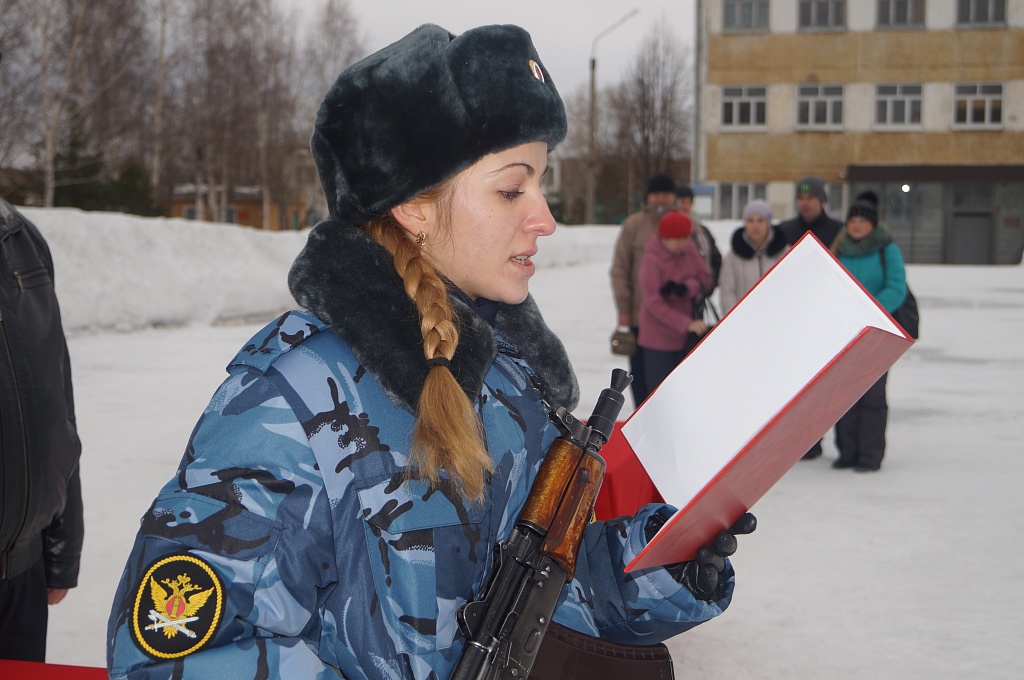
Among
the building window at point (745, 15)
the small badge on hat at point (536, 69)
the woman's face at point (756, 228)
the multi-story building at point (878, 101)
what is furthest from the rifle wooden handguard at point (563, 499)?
the building window at point (745, 15)

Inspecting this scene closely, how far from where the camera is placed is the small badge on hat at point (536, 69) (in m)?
1.43

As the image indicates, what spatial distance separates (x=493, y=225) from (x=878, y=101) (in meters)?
37.2

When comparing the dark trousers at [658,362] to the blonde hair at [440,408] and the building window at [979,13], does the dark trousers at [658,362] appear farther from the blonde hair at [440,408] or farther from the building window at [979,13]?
the building window at [979,13]

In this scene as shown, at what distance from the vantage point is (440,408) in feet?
4.08

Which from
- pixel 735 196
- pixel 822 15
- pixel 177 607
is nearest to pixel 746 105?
pixel 735 196

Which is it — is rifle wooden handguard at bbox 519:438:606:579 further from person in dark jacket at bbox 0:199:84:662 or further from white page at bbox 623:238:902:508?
person in dark jacket at bbox 0:199:84:662

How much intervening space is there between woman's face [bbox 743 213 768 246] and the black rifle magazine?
Answer: 506 centimetres

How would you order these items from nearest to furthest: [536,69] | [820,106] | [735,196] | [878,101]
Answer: [536,69]
[878,101]
[820,106]
[735,196]

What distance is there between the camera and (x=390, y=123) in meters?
1.34

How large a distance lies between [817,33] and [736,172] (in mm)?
5780

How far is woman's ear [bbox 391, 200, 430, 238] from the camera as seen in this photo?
4.64 ft

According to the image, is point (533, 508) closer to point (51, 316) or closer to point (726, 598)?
point (726, 598)

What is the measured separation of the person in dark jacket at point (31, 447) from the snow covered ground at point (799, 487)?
130 cm

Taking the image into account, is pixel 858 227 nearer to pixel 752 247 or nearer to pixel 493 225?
pixel 752 247
